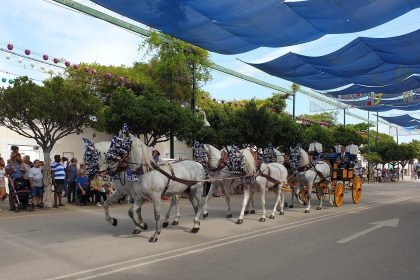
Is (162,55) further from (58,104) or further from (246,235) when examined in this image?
(246,235)

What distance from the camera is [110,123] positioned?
2030 centimetres

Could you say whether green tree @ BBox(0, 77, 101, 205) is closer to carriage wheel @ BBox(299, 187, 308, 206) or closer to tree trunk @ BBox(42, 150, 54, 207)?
tree trunk @ BBox(42, 150, 54, 207)

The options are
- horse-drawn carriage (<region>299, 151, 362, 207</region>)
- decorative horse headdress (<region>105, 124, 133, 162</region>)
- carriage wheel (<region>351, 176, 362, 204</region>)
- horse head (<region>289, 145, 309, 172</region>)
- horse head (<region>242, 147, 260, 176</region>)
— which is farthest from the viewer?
carriage wheel (<region>351, 176, 362, 204</region>)

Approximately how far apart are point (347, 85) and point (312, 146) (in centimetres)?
921

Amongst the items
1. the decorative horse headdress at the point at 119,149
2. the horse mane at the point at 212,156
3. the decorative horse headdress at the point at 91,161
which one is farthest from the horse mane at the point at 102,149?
the horse mane at the point at 212,156

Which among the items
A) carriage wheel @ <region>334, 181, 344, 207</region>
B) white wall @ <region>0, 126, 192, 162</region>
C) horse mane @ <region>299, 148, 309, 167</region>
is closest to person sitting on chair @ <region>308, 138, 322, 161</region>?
horse mane @ <region>299, 148, 309, 167</region>

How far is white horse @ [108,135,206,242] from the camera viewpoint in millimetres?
9586

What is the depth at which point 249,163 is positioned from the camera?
42.1ft

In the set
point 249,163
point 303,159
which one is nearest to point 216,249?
point 249,163

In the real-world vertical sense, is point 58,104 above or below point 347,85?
below

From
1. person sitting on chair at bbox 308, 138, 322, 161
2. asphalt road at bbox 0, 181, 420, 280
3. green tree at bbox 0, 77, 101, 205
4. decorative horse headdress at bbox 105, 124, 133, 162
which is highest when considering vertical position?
green tree at bbox 0, 77, 101, 205

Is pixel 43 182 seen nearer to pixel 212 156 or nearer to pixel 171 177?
pixel 212 156

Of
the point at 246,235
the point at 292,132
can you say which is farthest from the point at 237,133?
the point at 246,235

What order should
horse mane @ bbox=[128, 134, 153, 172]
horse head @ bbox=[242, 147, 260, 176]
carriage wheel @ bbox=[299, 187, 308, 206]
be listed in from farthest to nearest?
carriage wheel @ bbox=[299, 187, 308, 206] → horse head @ bbox=[242, 147, 260, 176] → horse mane @ bbox=[128, 134, 153, 172]
